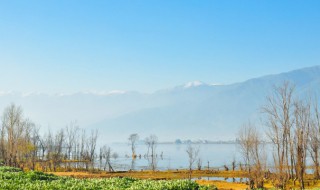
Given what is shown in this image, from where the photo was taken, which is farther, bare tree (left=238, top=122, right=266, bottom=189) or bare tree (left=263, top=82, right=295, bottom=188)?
bare tree (left=238, top=122, right=266, bottom=189)

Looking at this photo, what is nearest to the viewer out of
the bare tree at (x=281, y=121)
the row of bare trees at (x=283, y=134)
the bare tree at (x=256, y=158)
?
the row of bare trees at (x=283, y=134)

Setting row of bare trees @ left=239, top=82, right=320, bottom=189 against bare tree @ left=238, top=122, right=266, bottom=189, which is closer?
row of bare trees @ left=239, top=82, right=320, bottom=189

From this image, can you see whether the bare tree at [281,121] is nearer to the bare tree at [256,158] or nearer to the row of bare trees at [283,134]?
the row of bare trees at [283,134]

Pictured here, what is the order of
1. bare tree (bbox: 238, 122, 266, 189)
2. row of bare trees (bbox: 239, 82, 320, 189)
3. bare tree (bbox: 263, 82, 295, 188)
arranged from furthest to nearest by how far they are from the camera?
bare tree (bbox: 238, 122, 266, 189), bare tree (bbox: 263, 82, 295, 188), row of bare trees (bbox: 239, 82, 320, 189)

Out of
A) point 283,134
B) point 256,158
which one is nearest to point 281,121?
point 283,134

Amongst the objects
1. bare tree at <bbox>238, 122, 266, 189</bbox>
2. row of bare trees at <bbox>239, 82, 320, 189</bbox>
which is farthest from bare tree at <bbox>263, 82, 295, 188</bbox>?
bare tree at <bbox>238, 122, 266, 189</bbox>

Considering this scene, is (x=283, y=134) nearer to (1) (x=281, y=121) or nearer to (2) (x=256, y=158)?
(1) (x=281, y=121)

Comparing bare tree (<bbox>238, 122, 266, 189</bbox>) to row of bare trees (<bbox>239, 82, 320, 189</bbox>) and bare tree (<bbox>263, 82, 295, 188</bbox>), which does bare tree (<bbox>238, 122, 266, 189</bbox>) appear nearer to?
row of bare trees (<bbox>239, 82, 320, 189</bbox>)

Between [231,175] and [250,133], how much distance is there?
33.8m

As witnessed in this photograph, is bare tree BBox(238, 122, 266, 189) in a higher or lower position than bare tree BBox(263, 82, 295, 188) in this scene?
lower

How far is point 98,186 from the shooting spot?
67.4 feet

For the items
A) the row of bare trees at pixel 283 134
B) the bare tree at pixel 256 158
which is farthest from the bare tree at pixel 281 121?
the bare tree at pixel 256 158

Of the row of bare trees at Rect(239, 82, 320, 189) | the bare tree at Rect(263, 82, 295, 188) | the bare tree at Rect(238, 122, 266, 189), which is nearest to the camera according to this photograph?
the row of bare trees at Rect(239, 82, 320, 189)

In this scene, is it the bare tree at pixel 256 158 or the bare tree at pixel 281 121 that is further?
the bare tree at pixel 256 158
